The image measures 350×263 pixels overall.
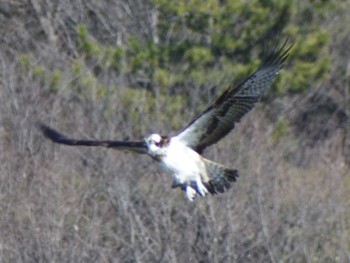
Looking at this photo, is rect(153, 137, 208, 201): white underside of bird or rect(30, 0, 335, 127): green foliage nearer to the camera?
rect(153, 137, 208, 201): white underside of bird

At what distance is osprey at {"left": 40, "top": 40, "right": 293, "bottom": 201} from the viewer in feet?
32.2

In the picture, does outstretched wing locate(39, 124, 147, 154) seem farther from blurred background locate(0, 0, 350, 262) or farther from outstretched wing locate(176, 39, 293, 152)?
blurred background locate(0, 0, 350, 262)

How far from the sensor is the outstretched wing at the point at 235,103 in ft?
32.0

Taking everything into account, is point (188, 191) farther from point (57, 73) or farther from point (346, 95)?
point (346, 95)

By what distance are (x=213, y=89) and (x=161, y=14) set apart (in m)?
2.31

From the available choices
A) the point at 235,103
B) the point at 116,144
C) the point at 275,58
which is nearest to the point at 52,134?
the point at 116,144

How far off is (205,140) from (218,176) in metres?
0.34

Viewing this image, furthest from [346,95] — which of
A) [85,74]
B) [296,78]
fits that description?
[85,74]

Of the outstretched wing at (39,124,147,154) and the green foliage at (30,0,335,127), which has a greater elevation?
the green foliage at (30,0,335,127)

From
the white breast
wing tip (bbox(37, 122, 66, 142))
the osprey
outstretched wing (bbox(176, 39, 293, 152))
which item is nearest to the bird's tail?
the osprey

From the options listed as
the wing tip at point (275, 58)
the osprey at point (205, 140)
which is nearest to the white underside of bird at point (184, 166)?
the osprey at point (205, 140)

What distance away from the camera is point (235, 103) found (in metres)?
9.84

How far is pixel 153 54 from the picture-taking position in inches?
773

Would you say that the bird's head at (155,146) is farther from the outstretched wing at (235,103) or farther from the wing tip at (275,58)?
the wing tip at (275,58)
